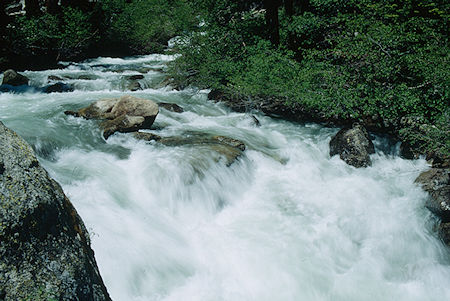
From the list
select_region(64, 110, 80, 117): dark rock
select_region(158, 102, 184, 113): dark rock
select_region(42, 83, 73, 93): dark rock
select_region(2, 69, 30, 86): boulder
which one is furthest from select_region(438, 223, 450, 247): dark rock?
select_region(2, 69, 30, 86): boulder

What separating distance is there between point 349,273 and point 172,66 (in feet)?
38.1

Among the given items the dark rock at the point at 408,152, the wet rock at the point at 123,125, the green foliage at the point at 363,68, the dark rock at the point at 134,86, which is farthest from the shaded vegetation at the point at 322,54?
the wet rock at the point at 123,125

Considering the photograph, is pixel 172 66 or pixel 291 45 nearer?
pixel 172 66

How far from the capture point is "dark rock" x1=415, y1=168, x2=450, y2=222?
21.2 feet

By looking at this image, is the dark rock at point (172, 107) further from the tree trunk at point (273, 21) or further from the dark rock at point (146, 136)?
the tree trunk at point (273, 21)

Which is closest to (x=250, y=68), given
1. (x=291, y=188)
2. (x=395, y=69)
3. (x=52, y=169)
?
(x=395, y=69)

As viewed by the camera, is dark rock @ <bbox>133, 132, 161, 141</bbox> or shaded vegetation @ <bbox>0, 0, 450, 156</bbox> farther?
A: shaded vegetation @ <bbox>0, 0, 450, 156</bbox>

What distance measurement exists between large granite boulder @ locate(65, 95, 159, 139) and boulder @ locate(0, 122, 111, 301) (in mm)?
6606

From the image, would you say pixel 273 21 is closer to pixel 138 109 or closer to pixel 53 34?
pixel 138 109

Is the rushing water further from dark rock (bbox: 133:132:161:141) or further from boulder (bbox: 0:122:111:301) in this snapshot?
boulder (bbox: 0:122:111:301)

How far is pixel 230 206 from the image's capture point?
7082mm

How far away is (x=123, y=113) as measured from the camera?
9789 mm

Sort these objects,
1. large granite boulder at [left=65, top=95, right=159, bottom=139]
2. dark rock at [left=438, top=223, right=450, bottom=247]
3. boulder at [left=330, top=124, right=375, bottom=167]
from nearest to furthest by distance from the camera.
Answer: dark rock at [left=438, top=223, right=450, bottom=247]
boulder at [left=330, top=124, right=375, bottom=167]
large granite boulder at [left=65, top=95, right=159, bottom=139]

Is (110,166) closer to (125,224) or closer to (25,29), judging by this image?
(125,224)
